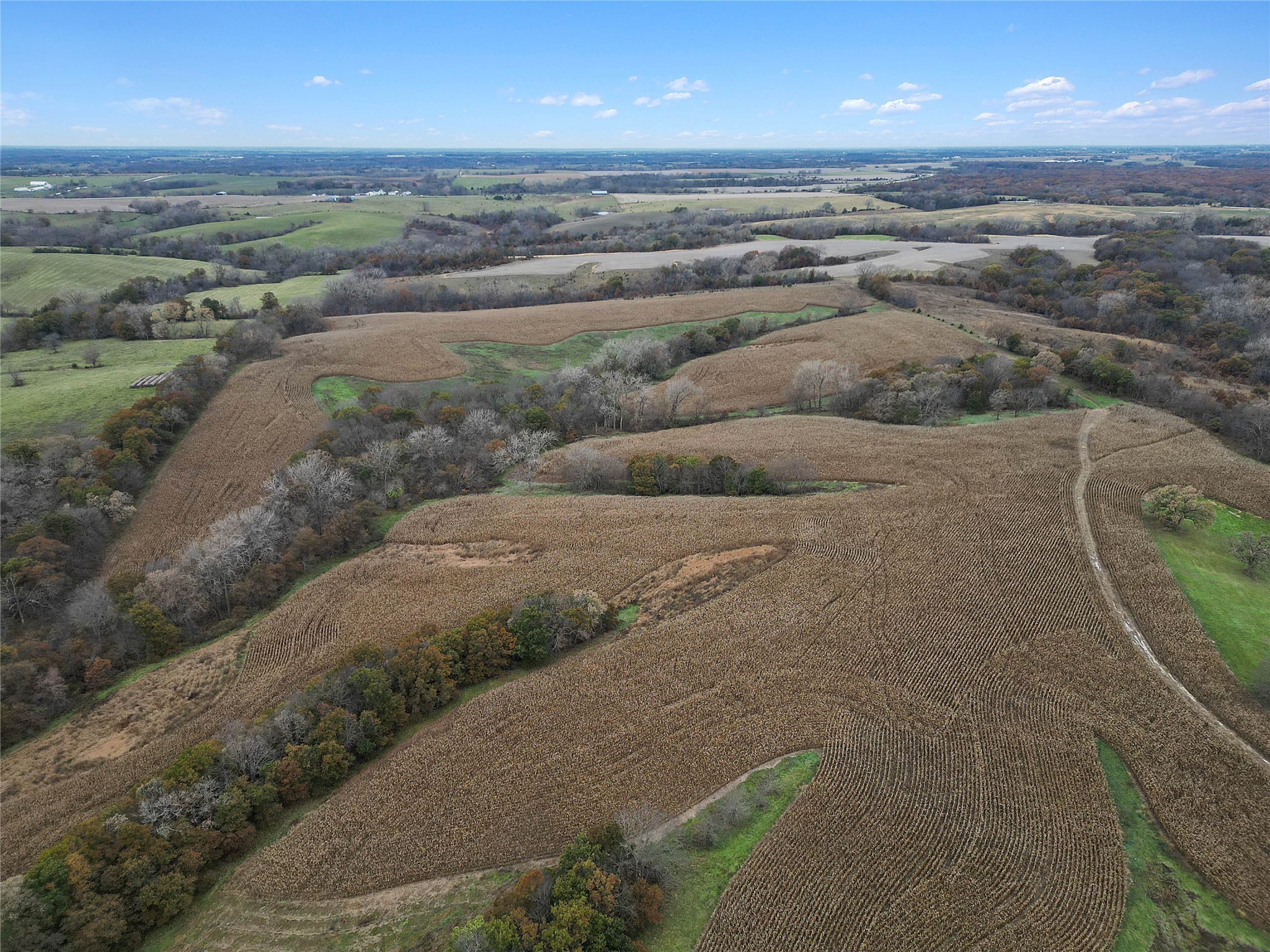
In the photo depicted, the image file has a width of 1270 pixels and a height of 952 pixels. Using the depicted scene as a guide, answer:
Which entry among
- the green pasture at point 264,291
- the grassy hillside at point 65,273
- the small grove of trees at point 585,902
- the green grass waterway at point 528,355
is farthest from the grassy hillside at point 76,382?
the small grove of trees at point 585,902

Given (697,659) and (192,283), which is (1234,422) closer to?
(697,659)

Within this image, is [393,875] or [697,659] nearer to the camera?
[393,875]

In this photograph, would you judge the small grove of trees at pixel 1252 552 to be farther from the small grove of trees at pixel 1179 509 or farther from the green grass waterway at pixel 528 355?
the green grass waterway at pixel 528 355

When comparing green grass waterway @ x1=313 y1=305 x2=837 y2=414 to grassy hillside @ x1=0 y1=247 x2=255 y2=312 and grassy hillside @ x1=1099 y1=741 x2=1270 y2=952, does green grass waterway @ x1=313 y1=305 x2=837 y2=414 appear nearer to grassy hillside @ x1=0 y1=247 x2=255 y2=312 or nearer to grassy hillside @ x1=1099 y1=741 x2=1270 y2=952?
grassy hillside @ x1=0 y1=247 x2=255 y2=312

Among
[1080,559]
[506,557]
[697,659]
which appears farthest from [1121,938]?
[506,557]

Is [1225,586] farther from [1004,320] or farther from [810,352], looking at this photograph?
[1004,320]

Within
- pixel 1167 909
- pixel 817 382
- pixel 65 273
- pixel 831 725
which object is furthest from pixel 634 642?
pixel 65 273
